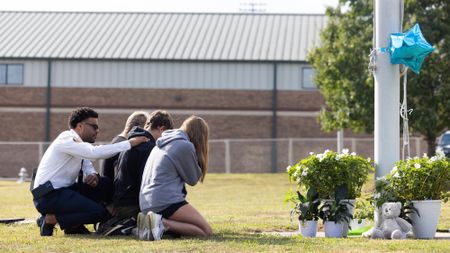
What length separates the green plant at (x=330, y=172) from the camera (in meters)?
10.2

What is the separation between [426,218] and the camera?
10.0 meters

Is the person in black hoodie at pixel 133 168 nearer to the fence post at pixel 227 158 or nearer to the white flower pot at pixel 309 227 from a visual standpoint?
the white flower pot at pixel 309 227

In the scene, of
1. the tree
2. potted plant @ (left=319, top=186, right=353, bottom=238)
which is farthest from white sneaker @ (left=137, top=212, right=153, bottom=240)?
the tree

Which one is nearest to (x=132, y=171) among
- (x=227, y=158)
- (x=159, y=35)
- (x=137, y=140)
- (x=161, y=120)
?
(x=137, y=140)

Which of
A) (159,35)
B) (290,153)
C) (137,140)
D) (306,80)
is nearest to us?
(137,140)

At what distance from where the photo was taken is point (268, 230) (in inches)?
459

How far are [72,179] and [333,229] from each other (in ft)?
10.5

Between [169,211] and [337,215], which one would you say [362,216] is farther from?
[169,211]

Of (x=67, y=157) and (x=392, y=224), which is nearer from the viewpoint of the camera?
(x=392, y=224)

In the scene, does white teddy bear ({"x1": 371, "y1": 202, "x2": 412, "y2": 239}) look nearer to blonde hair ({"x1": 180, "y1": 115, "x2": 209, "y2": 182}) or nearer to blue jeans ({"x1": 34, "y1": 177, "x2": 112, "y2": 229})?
blonde hair ({"x1": 180, "y1": 115, "x2": 209, "y2": 182})

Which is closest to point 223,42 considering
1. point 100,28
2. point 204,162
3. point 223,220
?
point 100,28

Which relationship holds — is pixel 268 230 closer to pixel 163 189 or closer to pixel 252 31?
pixel 163 189

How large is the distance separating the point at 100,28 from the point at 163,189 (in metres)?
37.8

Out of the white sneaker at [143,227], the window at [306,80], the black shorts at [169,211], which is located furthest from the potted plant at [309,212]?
the window at [306,80]
